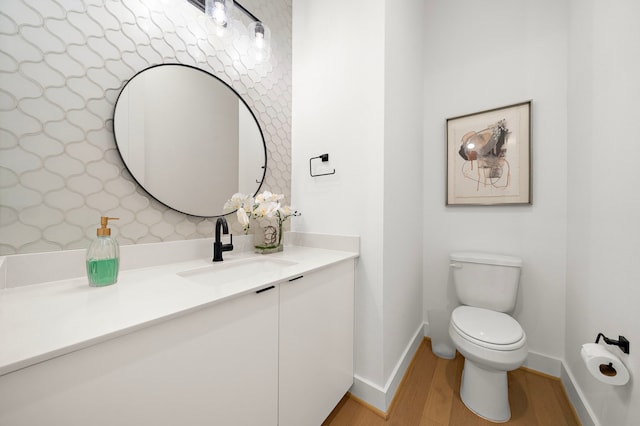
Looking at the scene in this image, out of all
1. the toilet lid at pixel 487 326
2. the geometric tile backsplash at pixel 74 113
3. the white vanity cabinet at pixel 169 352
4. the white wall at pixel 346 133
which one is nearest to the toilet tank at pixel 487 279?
the toilet lid at pixel 487 326

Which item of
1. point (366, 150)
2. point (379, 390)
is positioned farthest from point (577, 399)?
point (366, 150)

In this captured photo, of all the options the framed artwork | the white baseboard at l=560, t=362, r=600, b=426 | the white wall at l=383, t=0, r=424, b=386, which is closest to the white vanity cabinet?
the white wall at l=383, t=0, r=424, b=386

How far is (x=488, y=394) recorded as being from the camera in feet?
3.86

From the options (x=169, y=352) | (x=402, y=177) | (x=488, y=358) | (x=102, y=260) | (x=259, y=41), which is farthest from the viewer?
(x=402, y=177)

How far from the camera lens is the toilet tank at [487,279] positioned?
146 cm

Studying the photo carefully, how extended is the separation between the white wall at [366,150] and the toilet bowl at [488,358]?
35 cm

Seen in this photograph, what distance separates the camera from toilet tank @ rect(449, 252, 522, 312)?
57.3 inches

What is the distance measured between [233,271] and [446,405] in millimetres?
1350

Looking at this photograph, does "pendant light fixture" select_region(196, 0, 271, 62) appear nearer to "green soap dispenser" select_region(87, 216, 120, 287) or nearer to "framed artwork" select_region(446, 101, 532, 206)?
"green soap dispenser" select_region(87, 216, 120, 287)

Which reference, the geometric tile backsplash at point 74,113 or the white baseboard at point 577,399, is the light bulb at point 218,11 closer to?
the geometric tile backsplash at point 74,113

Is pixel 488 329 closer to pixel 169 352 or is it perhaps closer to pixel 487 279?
pixel 487 279

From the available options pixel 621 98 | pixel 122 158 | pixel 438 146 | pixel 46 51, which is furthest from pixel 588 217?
pixel 46 51

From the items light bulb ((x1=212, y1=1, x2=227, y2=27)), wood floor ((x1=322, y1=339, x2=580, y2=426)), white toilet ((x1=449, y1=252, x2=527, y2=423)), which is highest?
light bulb ((x1=212, y1=1, x2=227, y2=27))

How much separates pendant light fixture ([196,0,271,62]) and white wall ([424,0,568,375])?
1.34 m
